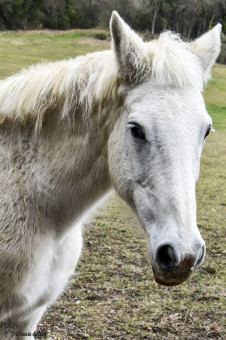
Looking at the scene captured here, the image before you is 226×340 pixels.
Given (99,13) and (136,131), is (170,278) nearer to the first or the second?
(136,131)

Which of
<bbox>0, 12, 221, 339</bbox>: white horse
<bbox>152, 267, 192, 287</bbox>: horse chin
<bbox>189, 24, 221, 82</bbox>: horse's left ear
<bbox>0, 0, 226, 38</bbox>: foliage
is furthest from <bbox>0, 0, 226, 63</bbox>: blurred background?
<bbox>152, 267, 192, 287</bbox>: horse chin

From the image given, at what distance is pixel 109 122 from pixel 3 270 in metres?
1.28

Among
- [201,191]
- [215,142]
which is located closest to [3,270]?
[201,191]

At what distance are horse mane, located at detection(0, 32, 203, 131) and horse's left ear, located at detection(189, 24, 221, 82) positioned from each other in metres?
0.08

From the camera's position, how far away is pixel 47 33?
112ft

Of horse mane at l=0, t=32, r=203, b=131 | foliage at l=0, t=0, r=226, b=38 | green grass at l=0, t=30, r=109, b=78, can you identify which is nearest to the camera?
horse mane at l=0, t=32, r=203, b=131

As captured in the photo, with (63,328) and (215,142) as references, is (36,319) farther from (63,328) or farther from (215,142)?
(215,142)

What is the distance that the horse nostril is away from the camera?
2.16m

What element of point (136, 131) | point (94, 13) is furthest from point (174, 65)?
point (94, 13)

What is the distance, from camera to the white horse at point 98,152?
2297 mm

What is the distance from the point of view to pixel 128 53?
2.55 metres

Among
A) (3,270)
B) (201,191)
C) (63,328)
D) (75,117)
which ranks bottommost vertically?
(201,191)

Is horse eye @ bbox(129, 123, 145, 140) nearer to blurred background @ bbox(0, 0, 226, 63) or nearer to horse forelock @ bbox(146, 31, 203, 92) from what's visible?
horse forelock @ bbox(146, 31, 203, 92)

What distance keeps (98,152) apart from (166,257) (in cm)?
94
